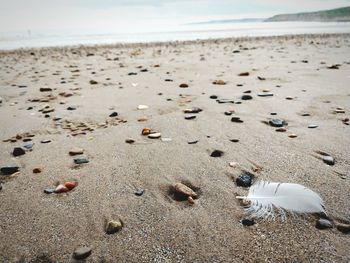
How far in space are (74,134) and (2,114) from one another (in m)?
1.58

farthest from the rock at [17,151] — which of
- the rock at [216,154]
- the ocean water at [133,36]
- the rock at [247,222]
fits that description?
the ocean water at [133,36]

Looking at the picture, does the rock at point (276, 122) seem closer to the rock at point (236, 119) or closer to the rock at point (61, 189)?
the rock at point (236, 119)

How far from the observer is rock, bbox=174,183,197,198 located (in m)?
2.08

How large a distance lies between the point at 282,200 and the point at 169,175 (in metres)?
0.88

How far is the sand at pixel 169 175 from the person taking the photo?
5.41ft

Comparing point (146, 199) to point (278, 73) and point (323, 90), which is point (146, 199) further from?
point (278, 73)

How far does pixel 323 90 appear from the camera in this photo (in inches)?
181

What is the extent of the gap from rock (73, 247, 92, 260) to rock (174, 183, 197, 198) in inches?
28.7

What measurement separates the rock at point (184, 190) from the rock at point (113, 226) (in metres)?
0.49

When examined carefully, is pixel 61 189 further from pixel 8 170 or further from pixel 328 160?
pixel 328 160

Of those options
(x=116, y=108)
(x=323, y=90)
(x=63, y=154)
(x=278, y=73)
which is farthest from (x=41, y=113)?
(x=278, y=73)

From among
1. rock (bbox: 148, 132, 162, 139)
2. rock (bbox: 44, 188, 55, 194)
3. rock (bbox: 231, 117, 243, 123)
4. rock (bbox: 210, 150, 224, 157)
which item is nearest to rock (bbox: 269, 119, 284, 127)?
rock (bbox: 231, 117, 243, 123)

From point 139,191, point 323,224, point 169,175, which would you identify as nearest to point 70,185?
point 139,191

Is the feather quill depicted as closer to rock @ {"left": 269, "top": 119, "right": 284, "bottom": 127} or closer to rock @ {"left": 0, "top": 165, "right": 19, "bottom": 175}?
rock @ {"left": 269, "top": 119, "right": 284, "bottom": 127}
